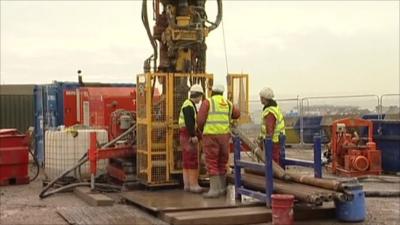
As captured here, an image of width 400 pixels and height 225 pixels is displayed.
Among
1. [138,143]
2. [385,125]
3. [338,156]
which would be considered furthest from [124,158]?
[385,125]

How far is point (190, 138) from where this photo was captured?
11.6 metres

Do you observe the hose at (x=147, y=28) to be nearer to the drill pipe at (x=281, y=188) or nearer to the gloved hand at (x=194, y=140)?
the gloved hand at (x=194, y=140)

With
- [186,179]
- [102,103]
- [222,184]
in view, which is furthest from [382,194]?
[102,103]

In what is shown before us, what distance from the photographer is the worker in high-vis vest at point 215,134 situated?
432 inches

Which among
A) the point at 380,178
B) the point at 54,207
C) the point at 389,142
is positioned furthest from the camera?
the point at 389,142

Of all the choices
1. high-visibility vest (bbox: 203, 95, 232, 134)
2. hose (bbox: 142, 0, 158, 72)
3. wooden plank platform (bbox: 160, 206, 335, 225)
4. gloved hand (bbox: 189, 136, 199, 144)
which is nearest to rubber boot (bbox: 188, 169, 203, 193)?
gloved hand (bbox: 189, 136, 199, 144)

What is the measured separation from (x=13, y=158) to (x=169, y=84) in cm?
510

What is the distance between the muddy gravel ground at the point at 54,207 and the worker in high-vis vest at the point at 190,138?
121cm

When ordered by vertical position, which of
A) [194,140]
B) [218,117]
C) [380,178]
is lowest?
[380,178]

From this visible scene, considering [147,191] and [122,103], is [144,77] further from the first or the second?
[122,103]

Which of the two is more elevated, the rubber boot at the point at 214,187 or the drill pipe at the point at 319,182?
the drill pipe at the point at 319,182

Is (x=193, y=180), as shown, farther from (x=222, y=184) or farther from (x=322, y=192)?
(x=322, y=192)

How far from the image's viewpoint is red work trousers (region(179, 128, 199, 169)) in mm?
11703

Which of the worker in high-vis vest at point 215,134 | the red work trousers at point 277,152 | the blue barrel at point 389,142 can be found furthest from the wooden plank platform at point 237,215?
the blue barrel at point 389,142
